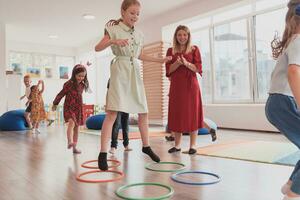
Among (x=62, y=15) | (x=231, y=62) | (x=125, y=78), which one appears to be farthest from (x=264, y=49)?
(x=62, y=15)

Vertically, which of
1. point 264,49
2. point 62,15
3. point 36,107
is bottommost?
point 36,107

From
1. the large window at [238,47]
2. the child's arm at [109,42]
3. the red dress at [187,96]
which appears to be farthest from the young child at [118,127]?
the large window at [238,47]

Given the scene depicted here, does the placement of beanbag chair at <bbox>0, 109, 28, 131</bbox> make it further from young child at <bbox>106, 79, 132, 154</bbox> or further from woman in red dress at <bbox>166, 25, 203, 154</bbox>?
woman in red dress at <bbox>166, 25, 203, 154</bbox>

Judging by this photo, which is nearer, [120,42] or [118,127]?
[120,42]

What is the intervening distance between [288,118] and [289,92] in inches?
4.5

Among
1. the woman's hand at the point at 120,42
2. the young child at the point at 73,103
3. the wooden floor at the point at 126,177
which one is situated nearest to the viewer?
the wooden floor at the point at 126,177

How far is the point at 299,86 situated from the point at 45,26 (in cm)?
724

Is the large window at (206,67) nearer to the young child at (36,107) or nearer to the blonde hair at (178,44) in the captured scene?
the young child at (36,107)

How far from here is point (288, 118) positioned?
1.22 metres

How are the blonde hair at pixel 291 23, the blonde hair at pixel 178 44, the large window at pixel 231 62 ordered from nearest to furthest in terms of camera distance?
the blonde hair at pixel 291 23 → the blonde hair at pixel 178 44 → the large window at pixel 231 62

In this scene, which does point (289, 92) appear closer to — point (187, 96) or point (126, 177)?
point (126, 177)

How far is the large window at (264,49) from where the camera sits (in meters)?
5.25

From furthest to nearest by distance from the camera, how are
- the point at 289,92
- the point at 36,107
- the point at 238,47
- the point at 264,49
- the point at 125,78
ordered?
the point at 238,47, the point at 36,107, the point at 264,49, the point at 125,78, the point at 289,92

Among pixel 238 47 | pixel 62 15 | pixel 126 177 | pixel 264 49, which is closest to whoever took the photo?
pixel 126 177
